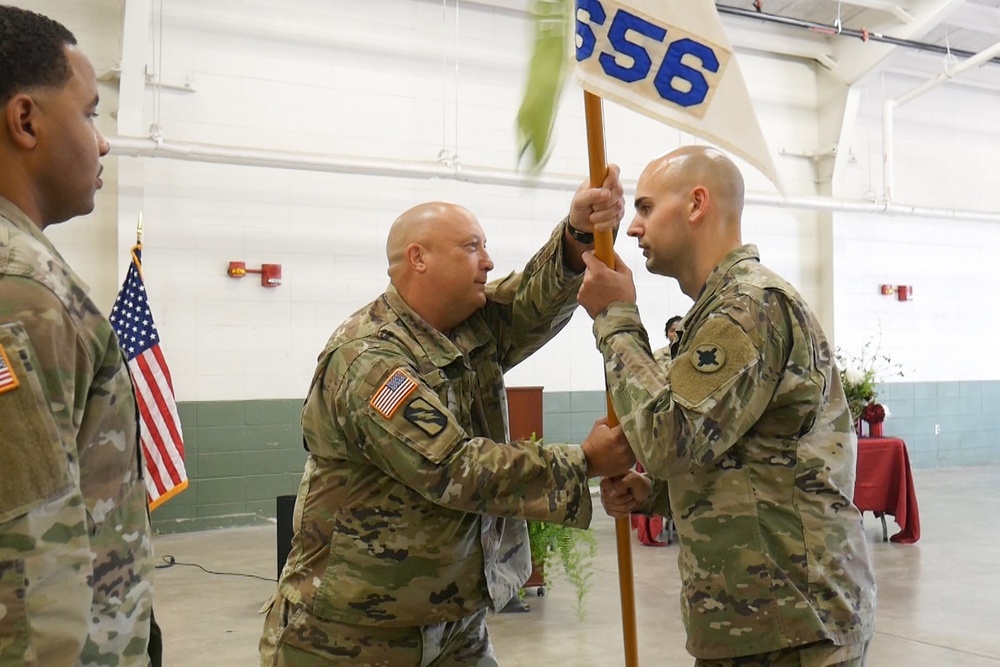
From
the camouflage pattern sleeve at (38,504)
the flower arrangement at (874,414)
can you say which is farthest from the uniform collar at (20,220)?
the flower arrangement at (874,414)

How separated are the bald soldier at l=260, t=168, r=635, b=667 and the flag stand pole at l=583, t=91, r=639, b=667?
4 centimetres

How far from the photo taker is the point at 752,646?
1.93 meters

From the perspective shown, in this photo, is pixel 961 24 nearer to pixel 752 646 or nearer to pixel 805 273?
pixel 805 273

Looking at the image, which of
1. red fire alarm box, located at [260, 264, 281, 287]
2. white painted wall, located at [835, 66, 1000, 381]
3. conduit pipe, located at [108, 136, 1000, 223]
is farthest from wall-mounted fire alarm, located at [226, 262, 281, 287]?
white painted wall, located at [835, 66, 1000, 381]

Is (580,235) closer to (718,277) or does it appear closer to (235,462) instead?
(718,277)

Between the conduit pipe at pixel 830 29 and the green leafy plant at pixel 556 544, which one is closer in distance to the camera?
the green leafy plant at pixel 556 544

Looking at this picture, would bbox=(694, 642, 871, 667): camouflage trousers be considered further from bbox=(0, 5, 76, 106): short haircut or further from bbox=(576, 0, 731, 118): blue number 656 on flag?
bbox=(0, 5, 76, 106): short haircut

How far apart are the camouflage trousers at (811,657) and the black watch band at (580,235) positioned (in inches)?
41.1

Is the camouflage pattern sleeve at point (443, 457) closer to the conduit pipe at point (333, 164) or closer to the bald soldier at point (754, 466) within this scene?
the bald soldier at point (754, 466)

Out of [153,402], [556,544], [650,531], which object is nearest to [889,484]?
[650,531]

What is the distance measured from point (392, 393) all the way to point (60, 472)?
91 cm

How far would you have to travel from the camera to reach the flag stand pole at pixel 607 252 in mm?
2148

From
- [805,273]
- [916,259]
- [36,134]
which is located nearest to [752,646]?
[36,134]

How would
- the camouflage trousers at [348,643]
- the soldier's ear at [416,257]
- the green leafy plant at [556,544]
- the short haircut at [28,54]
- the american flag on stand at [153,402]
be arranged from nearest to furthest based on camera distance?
the short haircut at [28,54], the camouflage trousers at [348,643], the soldier's ear at [416,257], the green leafy plant at [556,544], the american flag on stand at [153,402]
